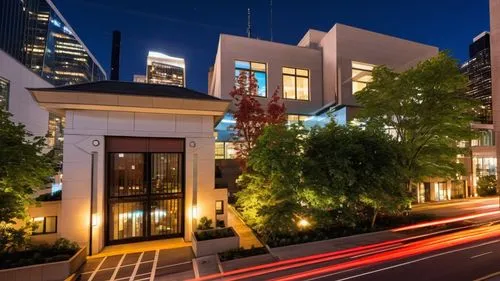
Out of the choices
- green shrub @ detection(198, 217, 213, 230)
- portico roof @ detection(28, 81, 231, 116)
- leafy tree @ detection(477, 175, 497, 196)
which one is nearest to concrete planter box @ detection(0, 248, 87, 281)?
green shrub @ detection(198, 217, 213, 230)

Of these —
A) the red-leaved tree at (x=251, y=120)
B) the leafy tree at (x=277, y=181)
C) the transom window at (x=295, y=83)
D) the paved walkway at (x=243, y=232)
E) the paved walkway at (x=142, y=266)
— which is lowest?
the paved walkway at (x=142, y=266)

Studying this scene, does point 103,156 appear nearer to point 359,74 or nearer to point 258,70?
point 258,70

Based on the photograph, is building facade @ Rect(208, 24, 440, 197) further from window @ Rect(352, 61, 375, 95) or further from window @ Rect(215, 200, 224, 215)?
window @ Rect(215, 200, 224, 215)

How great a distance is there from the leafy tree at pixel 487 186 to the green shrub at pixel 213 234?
34.9 metres

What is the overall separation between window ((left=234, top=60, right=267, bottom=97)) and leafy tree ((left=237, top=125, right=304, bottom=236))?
51.2ft

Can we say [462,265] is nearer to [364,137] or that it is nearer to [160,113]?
[364,137]

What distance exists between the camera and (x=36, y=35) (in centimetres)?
7244

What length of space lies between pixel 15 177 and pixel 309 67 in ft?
92.9

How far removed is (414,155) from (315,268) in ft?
39.0

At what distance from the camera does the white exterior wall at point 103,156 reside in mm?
13008

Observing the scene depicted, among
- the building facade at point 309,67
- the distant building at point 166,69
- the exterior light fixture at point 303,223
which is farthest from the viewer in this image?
the distant building at point 166,69

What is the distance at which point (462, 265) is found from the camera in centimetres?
1001

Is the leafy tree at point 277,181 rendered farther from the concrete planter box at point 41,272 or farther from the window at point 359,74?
the window at point 359,74

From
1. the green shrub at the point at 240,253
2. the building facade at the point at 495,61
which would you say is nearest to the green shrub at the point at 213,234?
the green shrub at the point at 240,253
